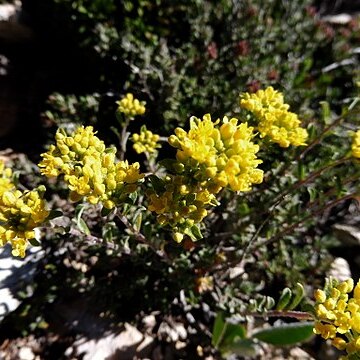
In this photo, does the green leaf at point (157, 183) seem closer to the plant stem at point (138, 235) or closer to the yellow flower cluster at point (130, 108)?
the plant stem at point (138, 235)

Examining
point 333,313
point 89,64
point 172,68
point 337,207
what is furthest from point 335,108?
point 333,313

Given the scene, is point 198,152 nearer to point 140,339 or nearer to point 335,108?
point 140,339

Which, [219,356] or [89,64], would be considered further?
[89,64]

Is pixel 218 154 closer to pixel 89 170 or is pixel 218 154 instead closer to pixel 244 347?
pixel 89 170

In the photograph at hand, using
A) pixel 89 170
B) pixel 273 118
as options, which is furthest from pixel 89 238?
pixel 273 118

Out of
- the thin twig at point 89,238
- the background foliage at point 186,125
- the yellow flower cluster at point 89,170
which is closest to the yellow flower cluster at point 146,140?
the background foliage at point 186,125

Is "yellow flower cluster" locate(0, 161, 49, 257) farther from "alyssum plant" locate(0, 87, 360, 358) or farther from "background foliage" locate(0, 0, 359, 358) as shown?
"background foliage" locate(0, 0, 359, 358)
